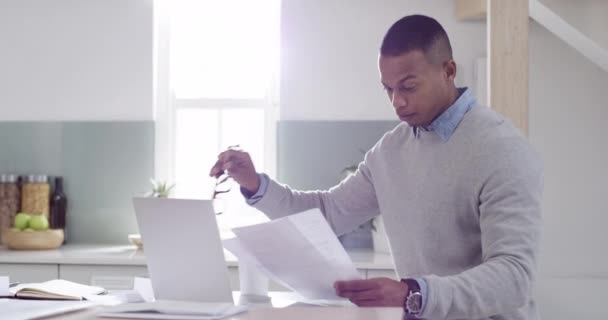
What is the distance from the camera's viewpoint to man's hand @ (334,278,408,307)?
165 centimetres

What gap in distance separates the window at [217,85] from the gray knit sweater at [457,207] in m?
1.86

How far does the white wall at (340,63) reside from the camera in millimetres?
3992

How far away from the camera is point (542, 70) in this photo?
3.88 m

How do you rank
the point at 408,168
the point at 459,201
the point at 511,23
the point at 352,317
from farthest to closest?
the point at 511,23, the point at 408,168, the point at 459,201, the point at 352,317

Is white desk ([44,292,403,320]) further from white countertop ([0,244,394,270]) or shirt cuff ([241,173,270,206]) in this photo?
white countertop ([0,244,394,270])

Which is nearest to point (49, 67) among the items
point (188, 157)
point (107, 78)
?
point (107, 78)

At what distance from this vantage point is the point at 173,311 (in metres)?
1.65

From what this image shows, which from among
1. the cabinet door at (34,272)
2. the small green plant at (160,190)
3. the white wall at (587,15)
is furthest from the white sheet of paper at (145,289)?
the white wall at (587,15)

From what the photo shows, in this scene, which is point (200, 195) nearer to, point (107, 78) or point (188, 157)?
point (188, 157)

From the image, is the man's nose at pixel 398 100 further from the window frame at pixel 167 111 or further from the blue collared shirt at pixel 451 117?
the window frame at pixel 167 111

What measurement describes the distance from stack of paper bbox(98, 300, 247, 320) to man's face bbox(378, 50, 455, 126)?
638 mm

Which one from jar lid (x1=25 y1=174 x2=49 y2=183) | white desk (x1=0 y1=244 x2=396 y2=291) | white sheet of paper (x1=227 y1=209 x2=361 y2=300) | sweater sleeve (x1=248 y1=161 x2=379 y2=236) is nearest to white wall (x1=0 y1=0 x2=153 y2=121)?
jar lid (x1=25 y1=174 x2=49 y2=183)

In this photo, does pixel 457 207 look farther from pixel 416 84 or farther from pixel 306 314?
pixel 306 314

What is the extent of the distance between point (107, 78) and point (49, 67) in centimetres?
29
